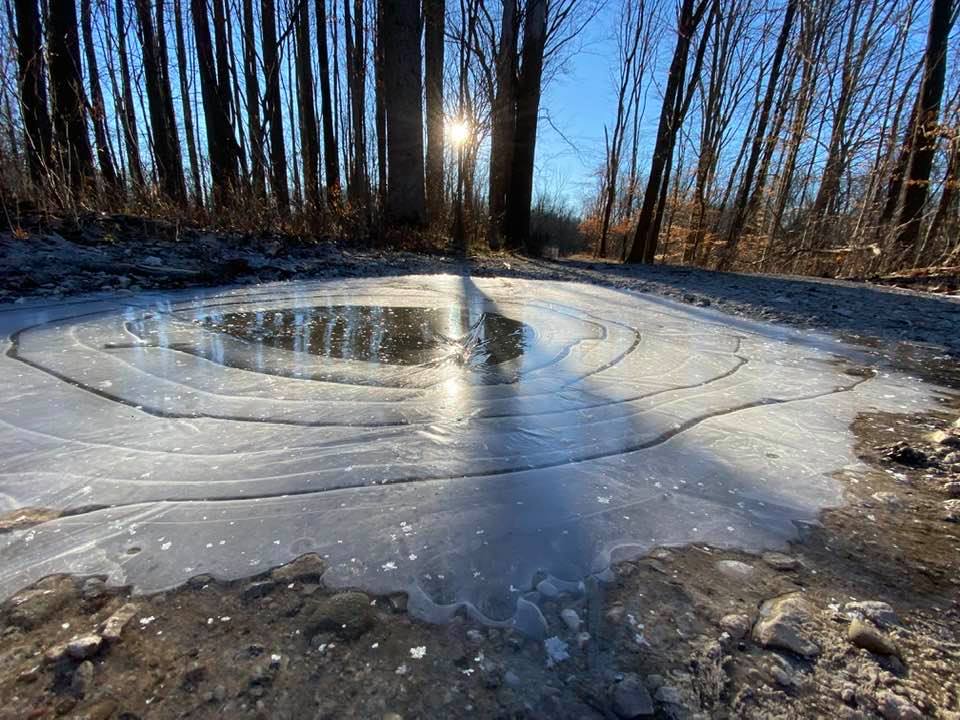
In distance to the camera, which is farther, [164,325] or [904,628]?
[164,325]

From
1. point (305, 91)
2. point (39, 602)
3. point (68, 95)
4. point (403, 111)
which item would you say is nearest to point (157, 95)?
point (305, 91)

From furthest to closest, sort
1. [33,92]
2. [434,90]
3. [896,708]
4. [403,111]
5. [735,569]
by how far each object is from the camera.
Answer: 1. [434,90]
2. [403,111]
3. [33,92]
4. [735,569]
5. [896,708]

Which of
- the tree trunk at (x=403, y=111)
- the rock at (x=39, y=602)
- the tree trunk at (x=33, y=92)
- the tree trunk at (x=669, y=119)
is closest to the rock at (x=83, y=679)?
the rock at (x=39, y=602)

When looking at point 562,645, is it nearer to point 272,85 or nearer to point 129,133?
point 129,133

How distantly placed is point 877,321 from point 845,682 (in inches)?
119

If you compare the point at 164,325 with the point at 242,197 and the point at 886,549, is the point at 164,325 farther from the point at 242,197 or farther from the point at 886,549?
the point at 242,197

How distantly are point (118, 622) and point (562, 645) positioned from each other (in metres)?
0.61

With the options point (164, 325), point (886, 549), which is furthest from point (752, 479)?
point (164, 325)

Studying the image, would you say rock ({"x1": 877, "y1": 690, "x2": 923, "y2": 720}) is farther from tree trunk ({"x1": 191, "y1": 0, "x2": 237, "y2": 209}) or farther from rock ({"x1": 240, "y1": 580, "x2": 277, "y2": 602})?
tree trunk ({"x1": 191, "y1": 0, "x2": 237, "y2": 209})

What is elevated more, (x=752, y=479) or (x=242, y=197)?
(x=242, y=197)

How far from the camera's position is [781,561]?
797 millimetres

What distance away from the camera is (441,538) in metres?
0.82

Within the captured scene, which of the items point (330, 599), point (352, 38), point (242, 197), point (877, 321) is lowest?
point (330, 599)

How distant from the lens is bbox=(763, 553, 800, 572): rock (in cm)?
78
